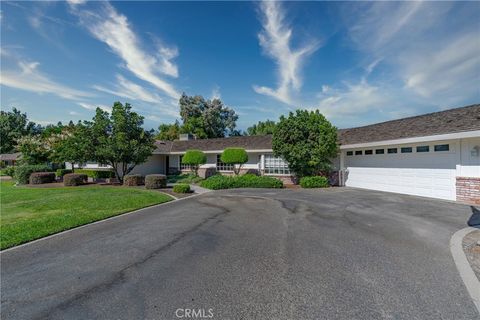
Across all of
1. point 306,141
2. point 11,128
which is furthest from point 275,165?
point 11,128

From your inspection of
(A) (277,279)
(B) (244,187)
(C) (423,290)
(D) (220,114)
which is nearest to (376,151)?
(B) (244,187)

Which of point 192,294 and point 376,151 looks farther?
point 376,151

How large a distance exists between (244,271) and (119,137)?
1654 cm

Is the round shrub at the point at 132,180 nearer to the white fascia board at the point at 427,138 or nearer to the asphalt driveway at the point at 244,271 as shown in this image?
the asphalt driveway at the point at 244,271

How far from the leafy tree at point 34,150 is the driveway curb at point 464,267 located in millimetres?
32272

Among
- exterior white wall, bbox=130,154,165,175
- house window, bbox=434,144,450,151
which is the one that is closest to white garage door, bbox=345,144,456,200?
house window, bbox=434,144,450,151

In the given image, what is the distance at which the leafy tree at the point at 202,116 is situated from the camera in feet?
142

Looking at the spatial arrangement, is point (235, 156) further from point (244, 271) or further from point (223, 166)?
point (244, 271)

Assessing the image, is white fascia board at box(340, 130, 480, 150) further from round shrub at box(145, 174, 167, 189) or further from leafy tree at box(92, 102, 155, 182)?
leafy tree at box(92, 102, 155, 182)

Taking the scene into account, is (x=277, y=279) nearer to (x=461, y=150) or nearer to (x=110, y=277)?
(x=110, y=277)

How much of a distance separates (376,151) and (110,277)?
15608mm

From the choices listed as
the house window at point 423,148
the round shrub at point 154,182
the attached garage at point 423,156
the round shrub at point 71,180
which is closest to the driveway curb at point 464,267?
the attached garage at point 423,156

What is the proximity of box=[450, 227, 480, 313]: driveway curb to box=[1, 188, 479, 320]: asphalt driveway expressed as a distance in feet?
0.40

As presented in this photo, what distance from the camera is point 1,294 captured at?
3.58 m
